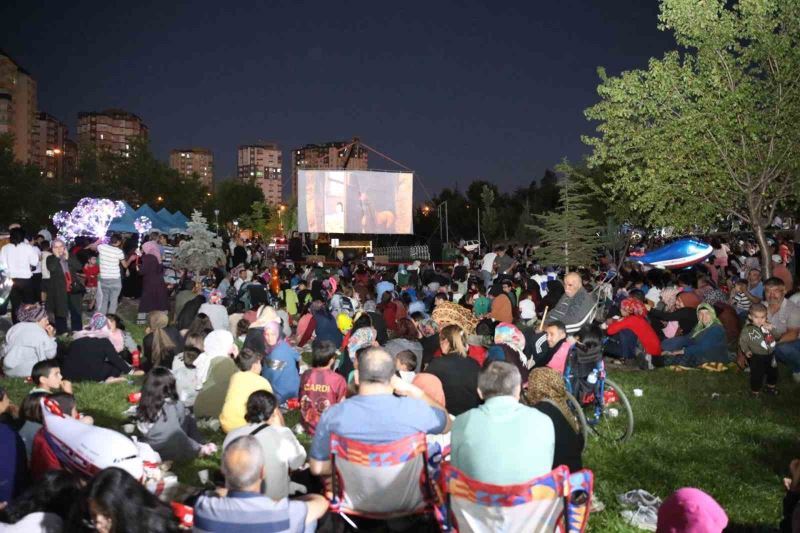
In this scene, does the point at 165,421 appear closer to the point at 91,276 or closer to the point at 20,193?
the point at 91,276

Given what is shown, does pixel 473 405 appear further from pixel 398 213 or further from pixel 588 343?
pixel 398 213

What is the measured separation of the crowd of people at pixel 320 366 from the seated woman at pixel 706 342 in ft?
0.09

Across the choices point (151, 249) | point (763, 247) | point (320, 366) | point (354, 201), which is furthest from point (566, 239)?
point (320, 366)

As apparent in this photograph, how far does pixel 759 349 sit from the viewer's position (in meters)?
8.20

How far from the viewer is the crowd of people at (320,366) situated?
357 centimetres

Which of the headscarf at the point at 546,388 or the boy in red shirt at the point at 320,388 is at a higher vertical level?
the headscarf at the point at 546,388

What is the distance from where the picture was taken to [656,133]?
14.1 m

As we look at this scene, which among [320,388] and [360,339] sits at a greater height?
[360,339]

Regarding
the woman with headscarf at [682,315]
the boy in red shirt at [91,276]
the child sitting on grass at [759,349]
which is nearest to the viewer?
the child sitting on grass at [759,349]

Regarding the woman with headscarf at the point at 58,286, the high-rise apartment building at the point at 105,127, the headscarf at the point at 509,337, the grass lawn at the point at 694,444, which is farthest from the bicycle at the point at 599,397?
the high-rise apartment building at the point at 105,127

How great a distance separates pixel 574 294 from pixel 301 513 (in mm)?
5718

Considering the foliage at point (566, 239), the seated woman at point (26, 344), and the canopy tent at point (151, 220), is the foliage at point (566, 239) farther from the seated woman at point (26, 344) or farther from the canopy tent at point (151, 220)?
the seated woman at point (26, 344)

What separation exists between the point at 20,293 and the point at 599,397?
9.92 meters

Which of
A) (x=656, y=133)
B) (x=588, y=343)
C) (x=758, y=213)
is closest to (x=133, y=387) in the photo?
(x=588, y=343)
